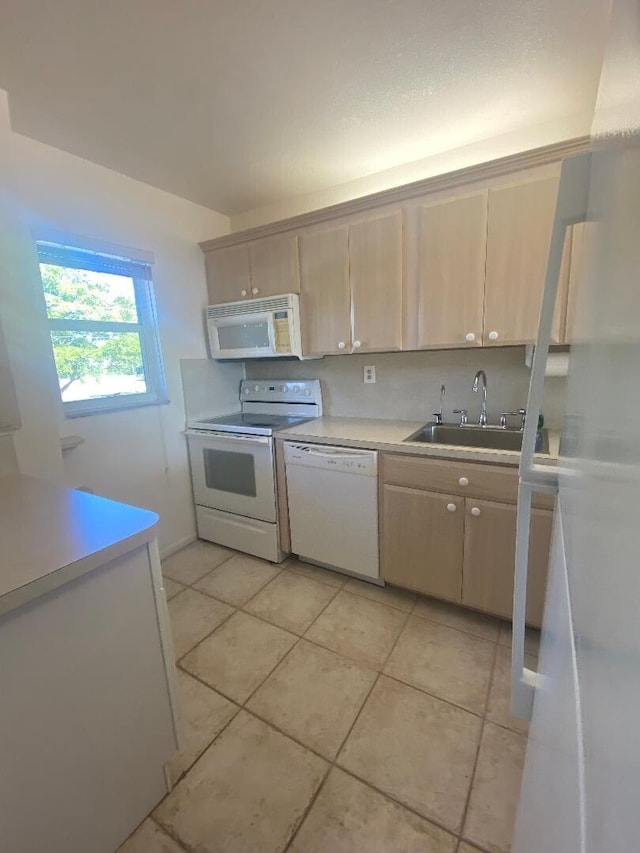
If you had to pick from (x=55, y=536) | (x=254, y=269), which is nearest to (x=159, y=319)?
(x=254, y=269)

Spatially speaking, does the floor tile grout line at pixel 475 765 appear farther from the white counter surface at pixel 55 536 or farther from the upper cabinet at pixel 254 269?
the upper cabinet at pixel 254 269

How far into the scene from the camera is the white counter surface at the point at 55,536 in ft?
2.66

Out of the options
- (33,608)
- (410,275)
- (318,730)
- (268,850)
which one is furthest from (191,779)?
(410,275)

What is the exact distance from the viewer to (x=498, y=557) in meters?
1.74

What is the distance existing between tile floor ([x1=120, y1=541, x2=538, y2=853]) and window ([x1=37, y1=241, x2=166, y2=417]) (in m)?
1.32

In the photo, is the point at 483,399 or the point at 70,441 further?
the point at 483,399

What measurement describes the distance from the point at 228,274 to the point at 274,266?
41 centimetres

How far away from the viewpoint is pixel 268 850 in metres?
1.07

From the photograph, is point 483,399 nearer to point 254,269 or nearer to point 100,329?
point 254,269

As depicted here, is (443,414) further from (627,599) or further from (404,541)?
(627,599)

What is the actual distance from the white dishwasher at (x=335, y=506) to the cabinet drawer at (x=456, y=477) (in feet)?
0.40

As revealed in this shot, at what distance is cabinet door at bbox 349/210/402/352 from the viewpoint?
2006mm

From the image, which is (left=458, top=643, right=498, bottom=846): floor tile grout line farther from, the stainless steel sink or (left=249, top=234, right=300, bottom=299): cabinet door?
(left=249, top=234, right=300, bottom=299): cabinet door

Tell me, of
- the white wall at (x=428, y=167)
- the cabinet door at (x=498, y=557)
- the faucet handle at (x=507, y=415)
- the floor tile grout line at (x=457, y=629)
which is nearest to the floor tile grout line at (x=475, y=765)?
the floor tile grout line at (x=457, y=629)
